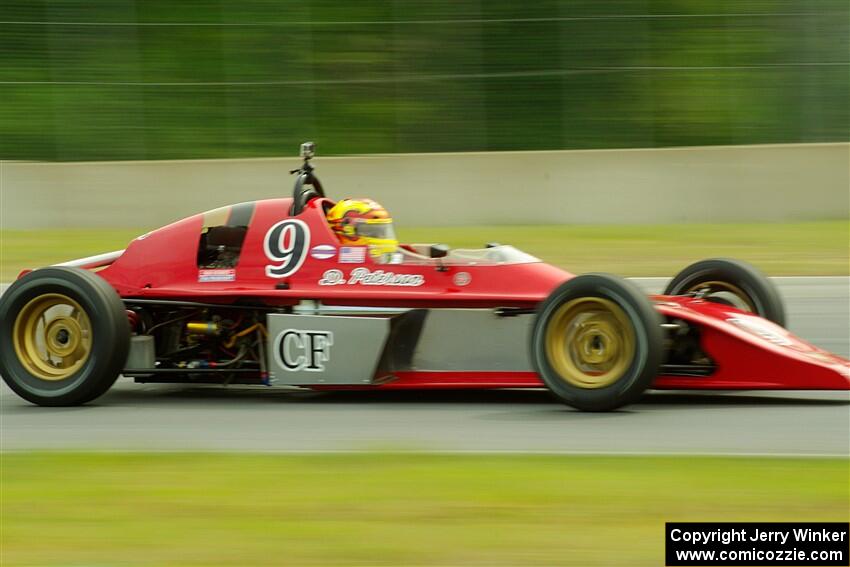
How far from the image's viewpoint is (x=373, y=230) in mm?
8422

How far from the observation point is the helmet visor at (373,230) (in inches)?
330

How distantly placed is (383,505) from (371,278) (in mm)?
2780

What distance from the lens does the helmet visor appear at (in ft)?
27.5

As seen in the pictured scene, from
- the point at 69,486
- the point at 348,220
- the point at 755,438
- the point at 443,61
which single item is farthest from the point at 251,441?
the point at 443,61

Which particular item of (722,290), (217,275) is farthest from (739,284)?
(217,275)

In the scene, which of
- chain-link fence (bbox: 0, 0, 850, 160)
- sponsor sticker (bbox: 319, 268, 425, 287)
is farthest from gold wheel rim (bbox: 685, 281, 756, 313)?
chain-link fence (bbox: 0, 0, 850, 160)

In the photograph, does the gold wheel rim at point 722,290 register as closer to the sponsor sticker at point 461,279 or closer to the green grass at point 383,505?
the sponsor sticker at point 461,279

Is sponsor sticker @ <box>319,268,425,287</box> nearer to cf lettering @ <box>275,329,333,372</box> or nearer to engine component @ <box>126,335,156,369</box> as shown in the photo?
cf lettering @ <box>275,329,333,372</box>

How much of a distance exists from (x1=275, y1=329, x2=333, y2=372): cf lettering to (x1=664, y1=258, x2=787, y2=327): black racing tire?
2439 millimetres

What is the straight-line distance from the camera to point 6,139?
1984 centimetres

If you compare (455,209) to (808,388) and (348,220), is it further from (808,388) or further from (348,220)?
(808,388)

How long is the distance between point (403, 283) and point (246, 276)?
107cm

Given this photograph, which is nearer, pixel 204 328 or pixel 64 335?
pixel 64 335

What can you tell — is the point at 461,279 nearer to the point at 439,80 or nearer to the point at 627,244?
the point at 627,244
